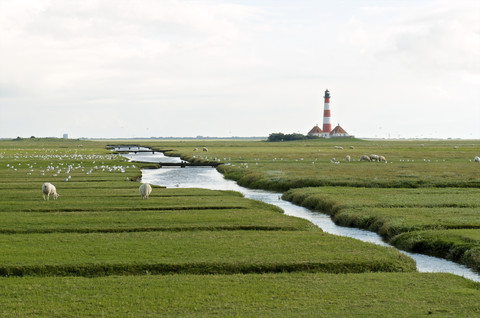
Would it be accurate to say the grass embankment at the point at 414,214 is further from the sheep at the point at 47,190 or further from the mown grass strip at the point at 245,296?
the sheep at the point at 47,190

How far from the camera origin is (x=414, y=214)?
87.6 ft

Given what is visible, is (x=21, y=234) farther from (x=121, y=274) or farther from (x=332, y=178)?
(x=332, y=178)

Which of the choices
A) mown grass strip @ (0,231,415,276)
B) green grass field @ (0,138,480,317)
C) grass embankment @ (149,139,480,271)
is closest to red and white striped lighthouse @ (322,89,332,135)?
grass embankment @ (149,139,480,271)

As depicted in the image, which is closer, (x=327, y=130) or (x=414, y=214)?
(x=414, y=214)

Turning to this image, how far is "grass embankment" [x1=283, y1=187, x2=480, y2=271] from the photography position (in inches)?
802

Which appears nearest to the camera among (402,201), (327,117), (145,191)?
(402,201)

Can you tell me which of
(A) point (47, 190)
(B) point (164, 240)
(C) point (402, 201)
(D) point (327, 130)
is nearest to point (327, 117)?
(D) point (327, 130)

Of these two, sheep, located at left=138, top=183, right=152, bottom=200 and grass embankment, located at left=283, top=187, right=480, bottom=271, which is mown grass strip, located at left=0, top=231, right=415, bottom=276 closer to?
grass embankment, located at left=283, top=187, right=480, bottom=271

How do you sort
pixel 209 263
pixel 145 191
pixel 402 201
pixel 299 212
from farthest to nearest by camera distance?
pixel 145 191 < pixel 402 201 < pixel 299 212 < pixel 209 263

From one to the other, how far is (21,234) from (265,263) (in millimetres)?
11238

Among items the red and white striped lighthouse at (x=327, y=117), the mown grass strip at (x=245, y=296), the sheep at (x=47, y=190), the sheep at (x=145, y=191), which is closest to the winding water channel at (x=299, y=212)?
the mown grass strip at (x=245, y=296)

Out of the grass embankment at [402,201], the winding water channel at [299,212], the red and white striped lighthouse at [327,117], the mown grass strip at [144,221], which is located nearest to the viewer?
the winding water channel at [299,212]

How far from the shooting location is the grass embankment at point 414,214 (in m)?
20.4

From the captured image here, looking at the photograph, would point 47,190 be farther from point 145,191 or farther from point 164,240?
point 164,240
